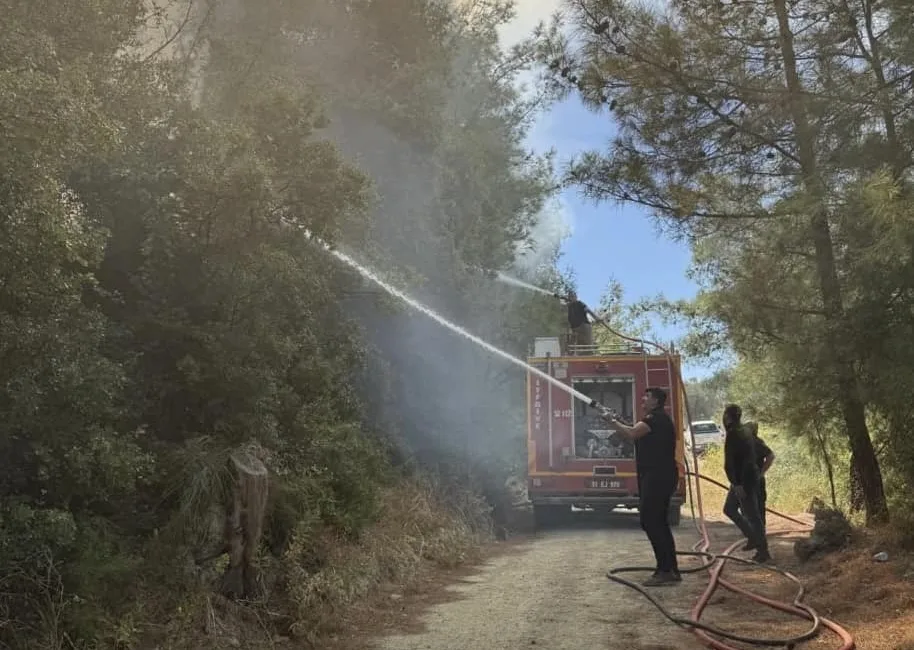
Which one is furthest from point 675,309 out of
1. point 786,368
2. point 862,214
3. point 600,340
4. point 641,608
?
point 600,340

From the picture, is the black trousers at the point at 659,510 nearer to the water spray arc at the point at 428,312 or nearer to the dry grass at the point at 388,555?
the water spray arc at the point at 428,312

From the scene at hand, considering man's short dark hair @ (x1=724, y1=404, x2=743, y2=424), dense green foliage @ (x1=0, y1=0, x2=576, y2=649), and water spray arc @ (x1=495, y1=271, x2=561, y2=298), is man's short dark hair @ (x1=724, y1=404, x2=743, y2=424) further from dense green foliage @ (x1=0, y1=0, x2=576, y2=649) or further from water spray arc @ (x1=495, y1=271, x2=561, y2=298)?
water spray arc @ (x1=495, y1=271, x2=561, y2=298)

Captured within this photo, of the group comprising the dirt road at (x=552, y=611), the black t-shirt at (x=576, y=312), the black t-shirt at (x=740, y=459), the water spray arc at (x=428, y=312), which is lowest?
the dirt road at (x=552, y=611)

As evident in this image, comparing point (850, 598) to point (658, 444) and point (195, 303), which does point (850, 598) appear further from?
point (195, 303)

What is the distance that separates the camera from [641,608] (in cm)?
607

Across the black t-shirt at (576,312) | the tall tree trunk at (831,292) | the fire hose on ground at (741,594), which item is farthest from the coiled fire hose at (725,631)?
the black t-shirt at (576,312)

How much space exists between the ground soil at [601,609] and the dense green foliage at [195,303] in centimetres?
63

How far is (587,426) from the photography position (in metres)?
12.7

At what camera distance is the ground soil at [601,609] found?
511cm

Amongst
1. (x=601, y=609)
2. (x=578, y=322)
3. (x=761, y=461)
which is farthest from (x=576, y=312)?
(x=601, y=609)

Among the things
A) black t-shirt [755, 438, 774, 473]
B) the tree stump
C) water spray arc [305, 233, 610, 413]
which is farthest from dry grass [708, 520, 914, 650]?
the tree stump

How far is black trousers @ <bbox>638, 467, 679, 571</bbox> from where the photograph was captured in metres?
6.85

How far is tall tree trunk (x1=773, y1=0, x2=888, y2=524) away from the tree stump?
4.90m

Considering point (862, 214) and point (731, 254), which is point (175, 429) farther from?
point (731, 254)
